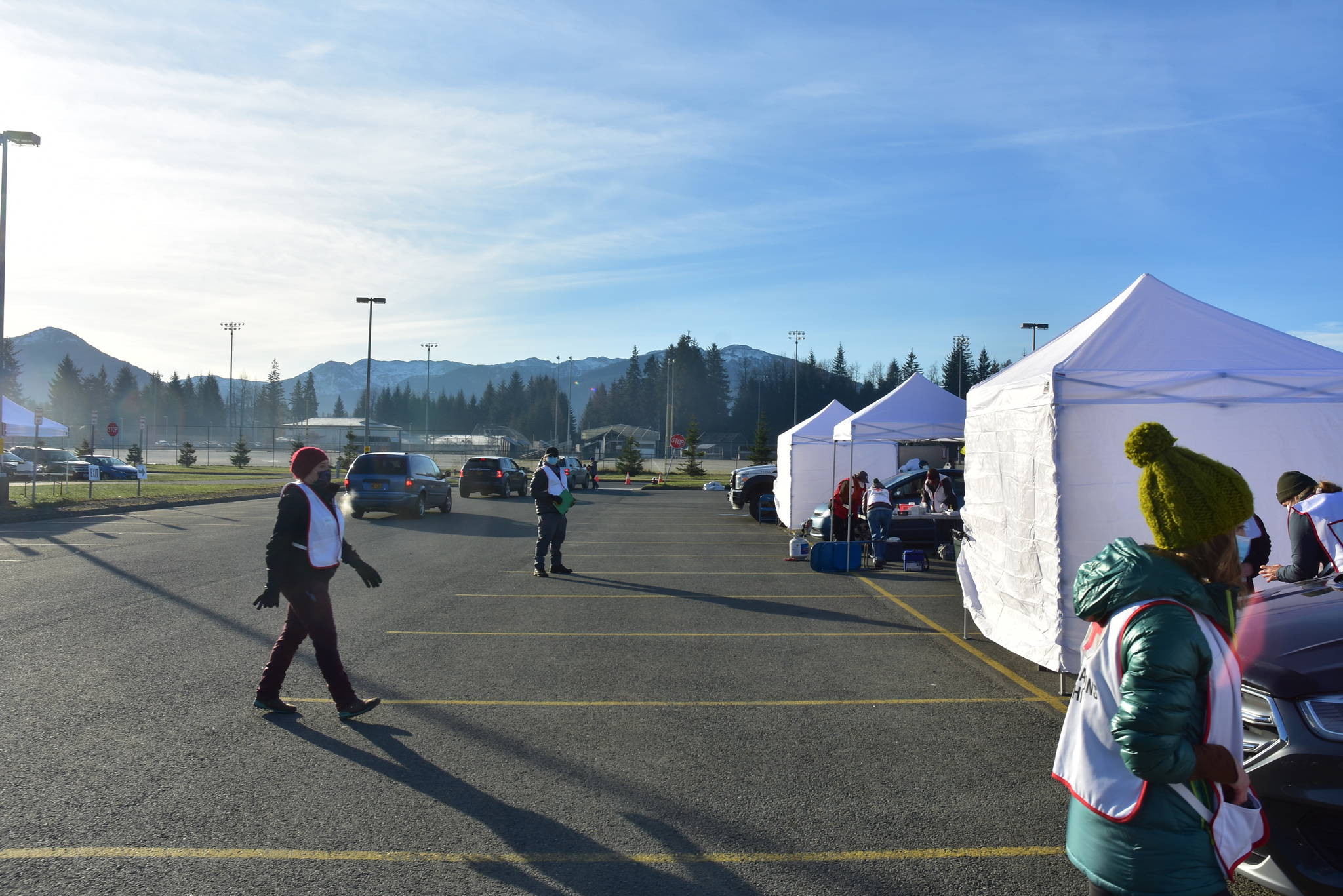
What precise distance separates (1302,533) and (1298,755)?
4760mm

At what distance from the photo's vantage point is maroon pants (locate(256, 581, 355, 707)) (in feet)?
19.2

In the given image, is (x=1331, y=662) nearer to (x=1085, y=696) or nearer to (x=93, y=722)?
(x=1085, y=696)

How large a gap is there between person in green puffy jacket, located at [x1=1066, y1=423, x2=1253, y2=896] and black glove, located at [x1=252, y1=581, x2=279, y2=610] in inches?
205

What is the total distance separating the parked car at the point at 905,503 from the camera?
1554 cm

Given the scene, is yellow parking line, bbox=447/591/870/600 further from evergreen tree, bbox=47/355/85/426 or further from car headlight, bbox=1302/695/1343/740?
evergreen tree, bbox=47/355/85/426

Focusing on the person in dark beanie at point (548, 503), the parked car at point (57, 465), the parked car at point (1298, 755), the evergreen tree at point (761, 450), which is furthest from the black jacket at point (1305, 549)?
the evergreen tree at point (761, 450)

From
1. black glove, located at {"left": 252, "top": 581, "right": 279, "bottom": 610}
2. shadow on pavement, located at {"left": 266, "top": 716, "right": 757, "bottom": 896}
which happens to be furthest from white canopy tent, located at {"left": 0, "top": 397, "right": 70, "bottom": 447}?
shadow on pavement, located at {"left": 266, "top": 716, "right": 757, "bottom": 896}

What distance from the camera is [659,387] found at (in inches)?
6053

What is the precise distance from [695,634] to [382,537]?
420 inches

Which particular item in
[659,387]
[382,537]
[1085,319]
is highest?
[659,387]

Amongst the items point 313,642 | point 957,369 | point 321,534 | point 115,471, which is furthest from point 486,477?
point 957,369

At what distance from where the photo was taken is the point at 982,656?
8.09 meters

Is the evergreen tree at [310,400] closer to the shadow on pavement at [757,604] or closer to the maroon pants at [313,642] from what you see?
the shadow on pavement at [757,604]

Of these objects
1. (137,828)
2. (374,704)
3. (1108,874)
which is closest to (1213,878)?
(1108,874)
